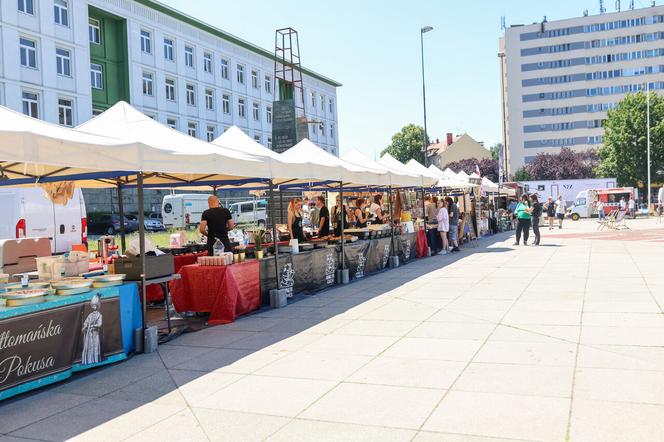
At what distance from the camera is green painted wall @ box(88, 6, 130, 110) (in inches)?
1337

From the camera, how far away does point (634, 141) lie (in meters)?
56.2

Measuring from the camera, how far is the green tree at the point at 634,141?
2192 inches

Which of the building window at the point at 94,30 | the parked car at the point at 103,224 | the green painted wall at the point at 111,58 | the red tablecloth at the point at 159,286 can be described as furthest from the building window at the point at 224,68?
the red tablecloth at the point at 159,286

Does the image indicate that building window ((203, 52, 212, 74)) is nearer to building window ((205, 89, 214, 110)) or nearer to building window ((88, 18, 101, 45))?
building window ((205, 89, 214, 110))

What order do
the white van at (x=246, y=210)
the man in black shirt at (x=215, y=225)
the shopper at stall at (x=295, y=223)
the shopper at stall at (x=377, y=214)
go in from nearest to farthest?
the man in black shirt at (x=215, y=225) → the shopper at stall at (x=295, y=223) → the shopper at stall at (x=377, y=214) → the white van at (x=246, y=210)

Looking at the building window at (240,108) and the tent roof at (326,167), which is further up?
the building window at (240,108)

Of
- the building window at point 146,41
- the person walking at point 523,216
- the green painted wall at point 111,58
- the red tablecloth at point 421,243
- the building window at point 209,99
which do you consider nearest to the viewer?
the red tablecloth at point 421,243

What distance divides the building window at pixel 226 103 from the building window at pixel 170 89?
5.32m

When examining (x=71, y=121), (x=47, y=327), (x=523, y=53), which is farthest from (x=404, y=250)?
(x=523, y=53)

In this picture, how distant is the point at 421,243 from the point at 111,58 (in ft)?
83.8

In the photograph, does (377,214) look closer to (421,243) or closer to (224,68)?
(421,243)

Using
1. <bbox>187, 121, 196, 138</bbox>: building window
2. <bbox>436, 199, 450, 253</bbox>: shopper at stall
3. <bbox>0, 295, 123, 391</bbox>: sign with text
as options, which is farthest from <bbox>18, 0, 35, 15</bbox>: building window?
<bbox>0, 295, 123, 391</bbox>: sign with text

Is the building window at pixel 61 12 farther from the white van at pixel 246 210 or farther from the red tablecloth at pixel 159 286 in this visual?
the red tablecloth at pixel 159 286

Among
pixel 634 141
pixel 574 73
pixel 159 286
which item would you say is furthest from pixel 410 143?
pixel 159 286
